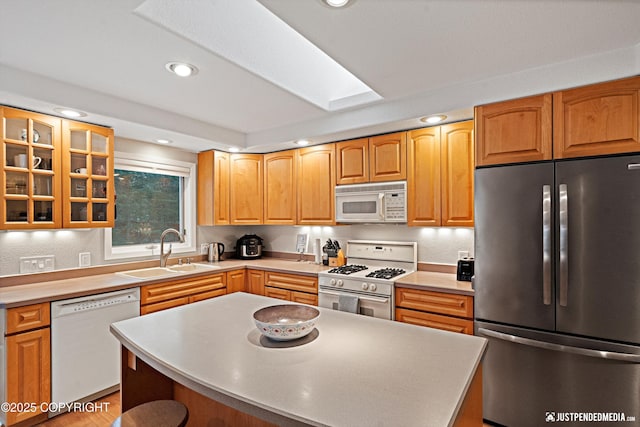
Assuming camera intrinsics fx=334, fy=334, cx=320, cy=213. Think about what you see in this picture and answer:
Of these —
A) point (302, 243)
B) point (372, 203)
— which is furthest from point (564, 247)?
point (302, 243)

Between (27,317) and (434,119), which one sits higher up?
(434,119)

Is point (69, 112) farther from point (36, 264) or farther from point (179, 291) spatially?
point (179, 291)

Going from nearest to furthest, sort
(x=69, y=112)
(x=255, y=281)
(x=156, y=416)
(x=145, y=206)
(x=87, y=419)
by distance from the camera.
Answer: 1. (x=156, y=416)
2. (x=87, y=419)
3. (x=69, y=112)
4. (x=145, y=206)
5. (x=255, y=281)

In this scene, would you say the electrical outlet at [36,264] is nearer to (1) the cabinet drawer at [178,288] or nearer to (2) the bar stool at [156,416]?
(1) the cabinet drawer at [178,288]

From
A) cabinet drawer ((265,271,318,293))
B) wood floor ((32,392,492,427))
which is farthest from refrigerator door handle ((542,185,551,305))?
cabinet drawer ((265,271,318,293))

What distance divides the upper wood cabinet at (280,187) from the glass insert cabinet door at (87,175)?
1635 mm

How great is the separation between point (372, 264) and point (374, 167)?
1.03 m

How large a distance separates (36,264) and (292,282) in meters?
2.16

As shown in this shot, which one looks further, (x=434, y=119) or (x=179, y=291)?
(x=179, y=291)

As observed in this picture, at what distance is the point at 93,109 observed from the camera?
8.21ft

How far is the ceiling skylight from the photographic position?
1.65 metres

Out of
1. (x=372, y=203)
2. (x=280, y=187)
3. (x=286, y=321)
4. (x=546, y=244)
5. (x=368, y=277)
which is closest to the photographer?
(x=286, y=321)

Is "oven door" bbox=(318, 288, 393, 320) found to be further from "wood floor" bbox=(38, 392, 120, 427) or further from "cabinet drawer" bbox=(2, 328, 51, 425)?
"cabinet drawer" bbox=(2, 328, 51, 425)

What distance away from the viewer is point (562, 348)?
2.01 m
